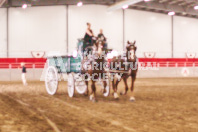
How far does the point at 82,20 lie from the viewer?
29.1 meters

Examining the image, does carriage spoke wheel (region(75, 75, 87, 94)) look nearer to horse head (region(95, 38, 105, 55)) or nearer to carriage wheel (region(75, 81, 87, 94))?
carriage wheel (region(75, 81, 87, 94))

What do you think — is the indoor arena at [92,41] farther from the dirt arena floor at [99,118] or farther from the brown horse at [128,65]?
the dirt arena floor at [99,118]

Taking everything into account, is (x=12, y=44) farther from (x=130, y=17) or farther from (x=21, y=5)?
(x=130, y=17)

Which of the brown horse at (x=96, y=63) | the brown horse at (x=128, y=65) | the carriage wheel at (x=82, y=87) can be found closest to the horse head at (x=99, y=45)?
the brown horse at (x=96, y=63)

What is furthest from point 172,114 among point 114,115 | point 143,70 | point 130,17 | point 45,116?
point 130,17

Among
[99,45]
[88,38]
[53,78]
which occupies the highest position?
[88,38]

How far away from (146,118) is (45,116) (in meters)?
2.34

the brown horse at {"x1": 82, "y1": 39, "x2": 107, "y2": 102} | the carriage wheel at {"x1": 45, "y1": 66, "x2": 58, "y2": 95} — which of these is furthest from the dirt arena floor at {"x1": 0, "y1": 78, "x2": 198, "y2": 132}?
the carriage wheel at {"x1": 45, "y1": 66, "x2": 58, "y2": 95}

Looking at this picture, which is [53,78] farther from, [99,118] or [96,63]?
[99,118]

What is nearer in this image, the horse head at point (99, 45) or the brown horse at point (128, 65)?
the horse head at point (99, 45)

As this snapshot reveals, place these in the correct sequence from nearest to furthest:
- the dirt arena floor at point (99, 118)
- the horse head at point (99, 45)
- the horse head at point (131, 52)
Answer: the dirt arena floor at point (99, 118) < the horse head at point (99, 45) < the horse head at point (131, 52)

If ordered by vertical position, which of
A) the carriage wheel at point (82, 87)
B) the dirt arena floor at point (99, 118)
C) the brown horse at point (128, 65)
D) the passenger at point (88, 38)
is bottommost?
the dirt arena floor at point (99, 118)

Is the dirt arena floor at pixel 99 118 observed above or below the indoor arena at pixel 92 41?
below


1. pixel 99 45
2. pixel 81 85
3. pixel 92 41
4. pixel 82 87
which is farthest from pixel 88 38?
A: pixel 82 87
